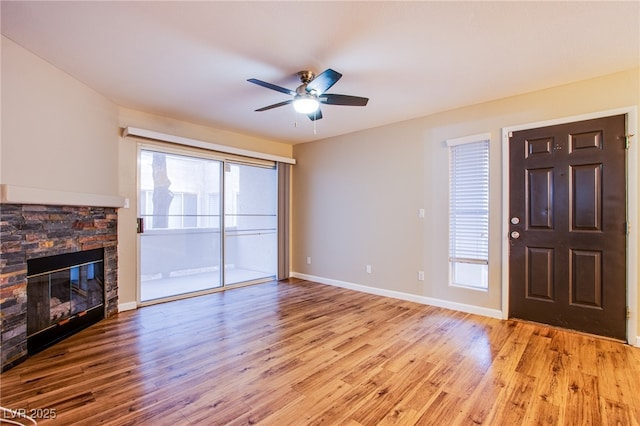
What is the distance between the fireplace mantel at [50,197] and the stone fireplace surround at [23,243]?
14 centimetres

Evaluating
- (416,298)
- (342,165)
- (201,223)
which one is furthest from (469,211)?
(201,223)

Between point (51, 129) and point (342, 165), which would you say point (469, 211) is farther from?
point (51, 129)

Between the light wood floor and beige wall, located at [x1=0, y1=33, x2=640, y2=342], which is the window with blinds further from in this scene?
the light wood floor

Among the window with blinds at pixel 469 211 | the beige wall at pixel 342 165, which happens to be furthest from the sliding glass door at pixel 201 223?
the window with blinds at pixel 469 211

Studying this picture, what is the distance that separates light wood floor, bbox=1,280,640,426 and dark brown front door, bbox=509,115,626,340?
0.91 ft

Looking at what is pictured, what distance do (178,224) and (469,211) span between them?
4.09 m

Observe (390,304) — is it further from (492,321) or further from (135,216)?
(135,216)

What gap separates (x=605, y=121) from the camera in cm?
299

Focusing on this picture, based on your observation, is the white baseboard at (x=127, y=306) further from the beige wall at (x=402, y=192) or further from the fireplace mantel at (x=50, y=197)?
the beige wall at (x=402, y=192)

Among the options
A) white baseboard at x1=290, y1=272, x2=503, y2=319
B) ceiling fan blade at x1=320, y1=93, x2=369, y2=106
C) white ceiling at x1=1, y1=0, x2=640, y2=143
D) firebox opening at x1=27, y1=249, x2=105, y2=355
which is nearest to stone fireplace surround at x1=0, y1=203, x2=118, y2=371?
firebox opening at x1=27, y1=249, x2=105, y2=355

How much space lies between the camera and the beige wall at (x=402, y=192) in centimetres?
336

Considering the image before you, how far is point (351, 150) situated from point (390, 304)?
100 inches

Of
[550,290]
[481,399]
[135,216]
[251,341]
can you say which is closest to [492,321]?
[550,290]

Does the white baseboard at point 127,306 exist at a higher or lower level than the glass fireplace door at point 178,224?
lower
